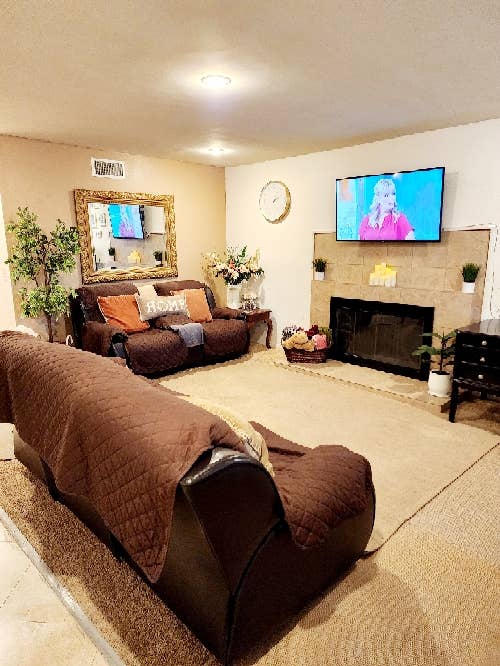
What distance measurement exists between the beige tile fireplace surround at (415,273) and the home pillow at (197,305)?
1343mm

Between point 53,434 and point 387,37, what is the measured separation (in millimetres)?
2296

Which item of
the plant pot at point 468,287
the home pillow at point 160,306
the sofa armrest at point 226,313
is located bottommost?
the sofa armrest at point 226,313

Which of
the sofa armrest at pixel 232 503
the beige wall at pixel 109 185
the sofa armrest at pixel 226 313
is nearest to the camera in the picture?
the sofa armrest at pixel 232 503

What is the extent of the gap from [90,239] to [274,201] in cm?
227

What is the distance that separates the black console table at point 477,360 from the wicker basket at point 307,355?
1.71m

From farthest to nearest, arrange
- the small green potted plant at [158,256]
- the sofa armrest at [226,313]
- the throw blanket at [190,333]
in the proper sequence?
the small green potted plant at [158,256]
the sofa armrest at [226,313]
the throw blanket at [190,333]

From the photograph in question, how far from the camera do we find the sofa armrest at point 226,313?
5.33 meters

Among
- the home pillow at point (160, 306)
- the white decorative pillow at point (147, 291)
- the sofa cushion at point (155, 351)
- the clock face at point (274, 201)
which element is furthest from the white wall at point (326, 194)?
the sofa cushion at point (155, 351)

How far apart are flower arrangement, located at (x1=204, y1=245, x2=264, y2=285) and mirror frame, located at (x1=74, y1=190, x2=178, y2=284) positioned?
54cm

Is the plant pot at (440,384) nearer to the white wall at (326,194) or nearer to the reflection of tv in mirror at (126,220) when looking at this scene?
the white wall at (326,194)

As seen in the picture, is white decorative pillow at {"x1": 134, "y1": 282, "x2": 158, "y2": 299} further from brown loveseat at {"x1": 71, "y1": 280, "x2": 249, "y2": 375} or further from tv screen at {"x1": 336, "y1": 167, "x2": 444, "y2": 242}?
tv screen at {"x1": 336, "y1": 167, "x2": 444, "y2": 242}

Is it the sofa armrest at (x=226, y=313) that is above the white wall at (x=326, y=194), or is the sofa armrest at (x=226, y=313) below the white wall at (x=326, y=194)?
below

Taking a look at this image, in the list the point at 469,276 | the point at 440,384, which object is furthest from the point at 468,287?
the point at 440,384

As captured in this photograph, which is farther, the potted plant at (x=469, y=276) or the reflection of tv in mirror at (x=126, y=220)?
the reflection of tv in mirror at (x=126, y=220)
